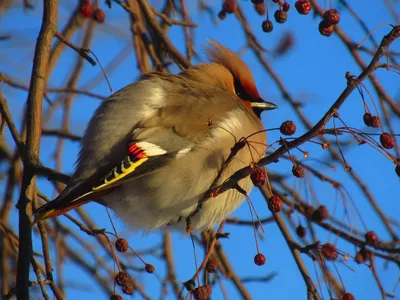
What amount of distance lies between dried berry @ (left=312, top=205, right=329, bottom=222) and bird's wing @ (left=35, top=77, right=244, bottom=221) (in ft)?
2.15

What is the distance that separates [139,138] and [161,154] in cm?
12

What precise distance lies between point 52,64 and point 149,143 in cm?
117

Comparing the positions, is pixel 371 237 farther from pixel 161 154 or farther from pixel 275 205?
pixel 161 154

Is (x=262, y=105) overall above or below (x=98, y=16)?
below

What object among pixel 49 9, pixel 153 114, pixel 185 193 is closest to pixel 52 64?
pixel 49 9

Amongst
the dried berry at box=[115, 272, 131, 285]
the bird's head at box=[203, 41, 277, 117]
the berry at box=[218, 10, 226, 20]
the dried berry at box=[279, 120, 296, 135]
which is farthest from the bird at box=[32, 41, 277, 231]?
the berry at box=[218, 10, 226, 20]

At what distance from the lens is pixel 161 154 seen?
3.20m

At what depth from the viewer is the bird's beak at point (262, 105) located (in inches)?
156

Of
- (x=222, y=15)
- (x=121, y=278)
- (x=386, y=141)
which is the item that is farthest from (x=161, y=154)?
(x=222, y=15)

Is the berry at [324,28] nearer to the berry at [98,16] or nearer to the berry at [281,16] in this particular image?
the berry at [281,16]

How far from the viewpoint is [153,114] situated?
3.29 metres

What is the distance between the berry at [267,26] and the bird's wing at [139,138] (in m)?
0.50

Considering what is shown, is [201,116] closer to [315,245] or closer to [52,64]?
[315,245]

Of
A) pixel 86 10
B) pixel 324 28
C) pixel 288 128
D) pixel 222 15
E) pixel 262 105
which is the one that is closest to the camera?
pixel 288 128
